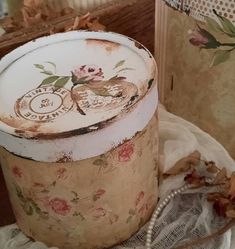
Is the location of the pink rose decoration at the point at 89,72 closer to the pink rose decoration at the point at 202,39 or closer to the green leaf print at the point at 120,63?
the green leaf print at the point at 120,63

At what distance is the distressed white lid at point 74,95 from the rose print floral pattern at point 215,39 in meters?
0.08

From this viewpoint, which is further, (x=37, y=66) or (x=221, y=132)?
(x=221, y=132)

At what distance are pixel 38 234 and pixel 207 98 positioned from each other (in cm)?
27

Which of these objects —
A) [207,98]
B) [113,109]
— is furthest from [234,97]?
[113,109]

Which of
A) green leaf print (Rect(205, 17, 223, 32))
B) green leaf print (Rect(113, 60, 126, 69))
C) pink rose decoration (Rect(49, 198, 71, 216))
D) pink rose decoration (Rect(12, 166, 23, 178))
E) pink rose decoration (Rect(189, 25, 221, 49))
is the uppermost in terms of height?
green leaf print (Rect(205, 17, 223, 32))

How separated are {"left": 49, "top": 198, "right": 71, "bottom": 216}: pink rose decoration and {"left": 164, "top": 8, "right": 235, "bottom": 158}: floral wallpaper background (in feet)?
0.80

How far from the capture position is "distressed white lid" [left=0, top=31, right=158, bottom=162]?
1.44ft

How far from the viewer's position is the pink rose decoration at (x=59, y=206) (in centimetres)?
48

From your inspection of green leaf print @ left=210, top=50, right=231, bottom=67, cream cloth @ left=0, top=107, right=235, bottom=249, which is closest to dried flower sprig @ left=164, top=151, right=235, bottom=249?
cream cloth @ left=0, top=107, right=235, bottom=249

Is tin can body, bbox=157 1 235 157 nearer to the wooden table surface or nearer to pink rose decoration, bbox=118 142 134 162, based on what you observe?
the wooden table surface

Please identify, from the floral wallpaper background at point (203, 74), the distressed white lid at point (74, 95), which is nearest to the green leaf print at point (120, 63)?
the distressed white lid at point (74, 95)

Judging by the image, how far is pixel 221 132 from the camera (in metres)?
0.65

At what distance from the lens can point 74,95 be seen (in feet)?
1.59

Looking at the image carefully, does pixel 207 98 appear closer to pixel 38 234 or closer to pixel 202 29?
pixel 202 29
